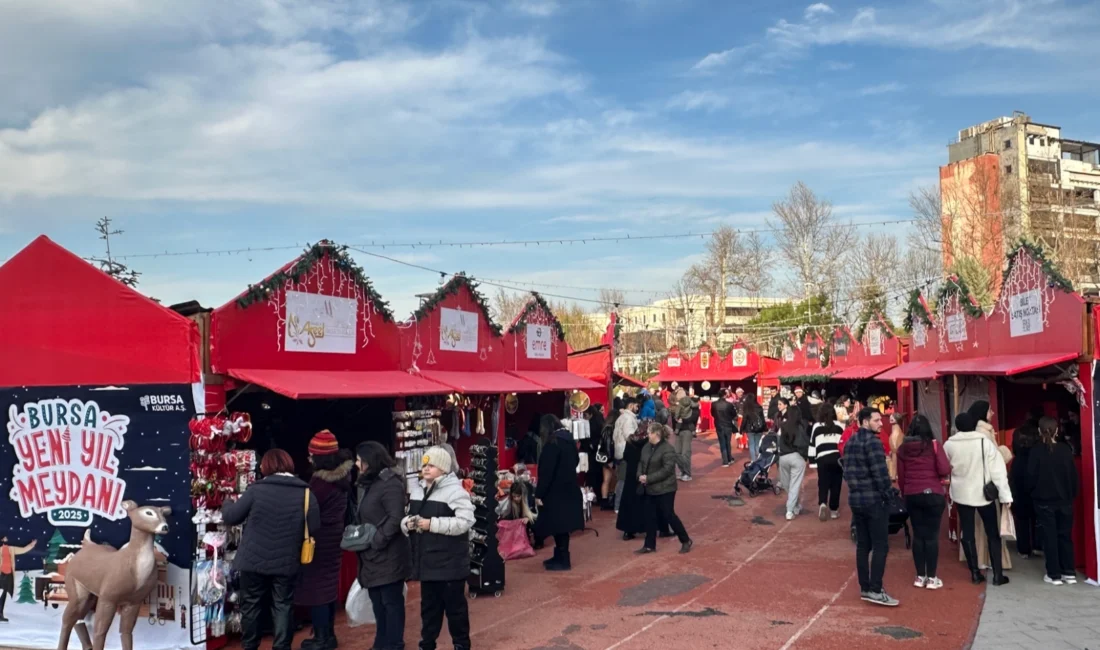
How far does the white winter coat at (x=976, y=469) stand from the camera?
7.82m

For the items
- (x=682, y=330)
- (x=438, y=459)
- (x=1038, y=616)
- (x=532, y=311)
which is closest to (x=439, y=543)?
(x=438, y=459)

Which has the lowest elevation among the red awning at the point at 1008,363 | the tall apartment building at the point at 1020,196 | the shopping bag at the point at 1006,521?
the shopping bag at the point at 1006,521

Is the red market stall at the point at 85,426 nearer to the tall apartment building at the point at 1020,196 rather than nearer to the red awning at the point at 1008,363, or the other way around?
the red awning at the point at 1008,363

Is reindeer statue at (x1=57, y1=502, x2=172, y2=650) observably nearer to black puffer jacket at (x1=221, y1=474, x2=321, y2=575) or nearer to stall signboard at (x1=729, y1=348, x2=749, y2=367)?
black puffer jacket at (x1=221, y1=474, x2=321, y2=575)

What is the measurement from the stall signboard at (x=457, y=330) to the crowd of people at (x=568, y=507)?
1706 millimetres

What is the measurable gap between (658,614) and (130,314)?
197 inches

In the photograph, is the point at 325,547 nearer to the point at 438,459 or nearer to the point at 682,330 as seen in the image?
the point at 438,459

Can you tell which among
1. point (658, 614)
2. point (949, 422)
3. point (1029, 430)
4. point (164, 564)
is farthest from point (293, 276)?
point (949, 422)

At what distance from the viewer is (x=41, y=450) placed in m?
7.05

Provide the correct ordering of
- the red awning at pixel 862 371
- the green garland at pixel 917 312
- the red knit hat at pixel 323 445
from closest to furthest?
the red knit hat at pixel 323 445, the green garland at pixel 917 312, the red awning at pixel 862 371

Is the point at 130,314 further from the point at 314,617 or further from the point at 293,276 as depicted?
the point at 314,617

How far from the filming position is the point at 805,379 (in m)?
25.5

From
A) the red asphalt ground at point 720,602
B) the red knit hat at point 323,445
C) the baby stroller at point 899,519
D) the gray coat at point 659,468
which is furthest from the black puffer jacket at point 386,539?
the baby stroller at point 899,519

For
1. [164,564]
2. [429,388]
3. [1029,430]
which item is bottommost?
[164,564]
